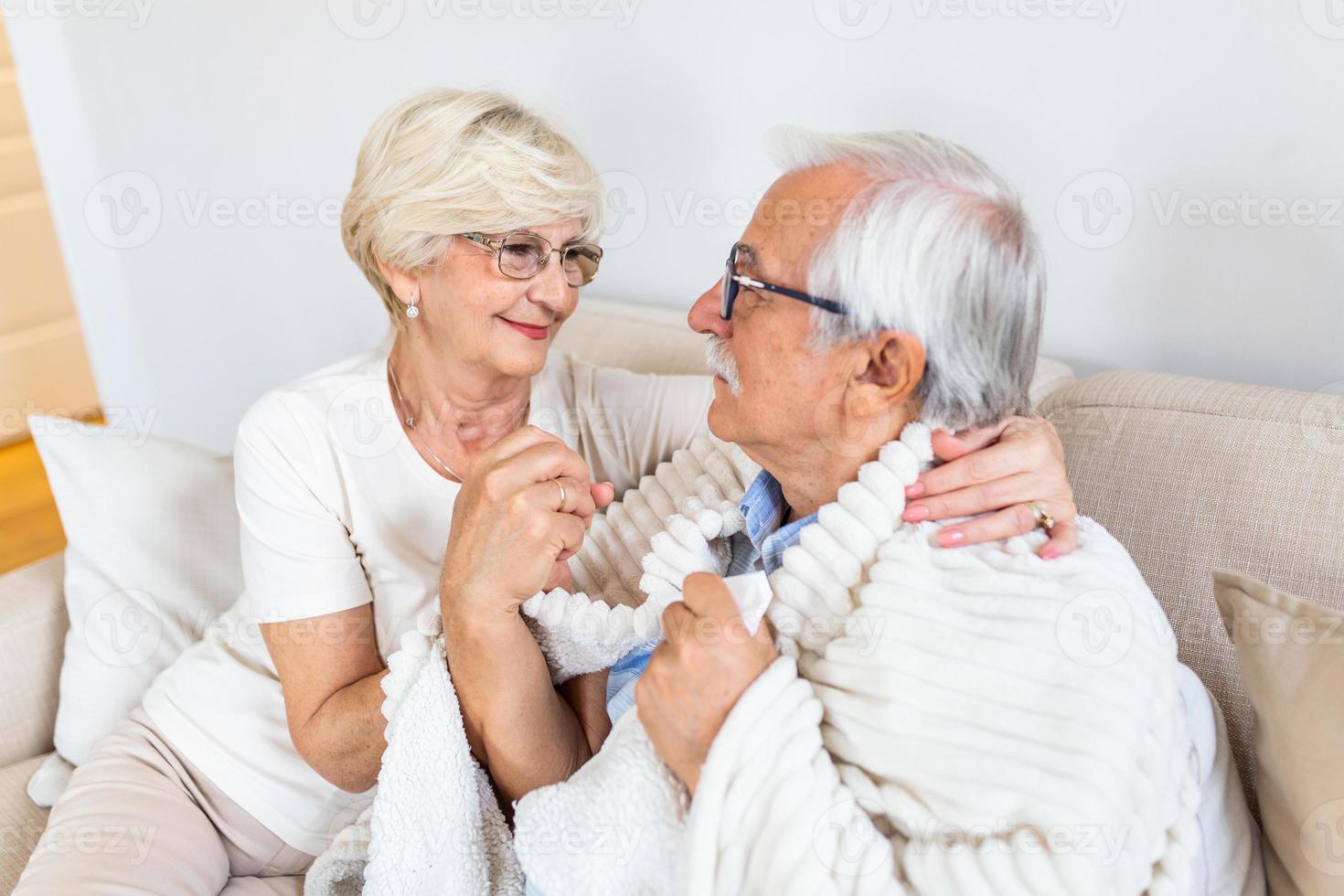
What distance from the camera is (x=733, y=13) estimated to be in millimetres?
1802

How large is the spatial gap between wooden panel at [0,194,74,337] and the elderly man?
407cm

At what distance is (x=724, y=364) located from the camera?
1245 millimetres

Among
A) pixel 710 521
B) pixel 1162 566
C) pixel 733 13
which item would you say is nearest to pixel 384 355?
pixel 710 521

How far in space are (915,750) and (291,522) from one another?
0.92m

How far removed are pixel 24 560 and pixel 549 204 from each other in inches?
128

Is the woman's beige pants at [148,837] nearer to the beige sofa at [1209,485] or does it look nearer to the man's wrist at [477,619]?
the man's wrist at [477,619]

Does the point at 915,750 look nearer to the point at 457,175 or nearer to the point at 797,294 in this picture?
the point at 797,294

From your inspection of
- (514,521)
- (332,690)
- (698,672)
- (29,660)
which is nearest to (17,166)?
(29,660)

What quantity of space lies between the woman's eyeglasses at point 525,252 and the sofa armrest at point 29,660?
111 cm

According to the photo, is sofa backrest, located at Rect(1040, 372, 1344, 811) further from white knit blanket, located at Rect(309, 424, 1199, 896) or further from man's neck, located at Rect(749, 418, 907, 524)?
man's neck, located at Rect(749, 418, 907, 524)

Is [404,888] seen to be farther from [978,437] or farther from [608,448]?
[978,437]

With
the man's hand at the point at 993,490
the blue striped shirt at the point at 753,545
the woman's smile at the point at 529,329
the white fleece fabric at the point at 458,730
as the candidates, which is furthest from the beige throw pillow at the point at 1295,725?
the woman's smile at the point at 529,329

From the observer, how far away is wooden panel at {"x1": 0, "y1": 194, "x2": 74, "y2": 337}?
429cm

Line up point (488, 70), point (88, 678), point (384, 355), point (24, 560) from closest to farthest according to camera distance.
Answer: point (384, 355) → point (88, 678) → point (488, 70) → point (24, 560)
